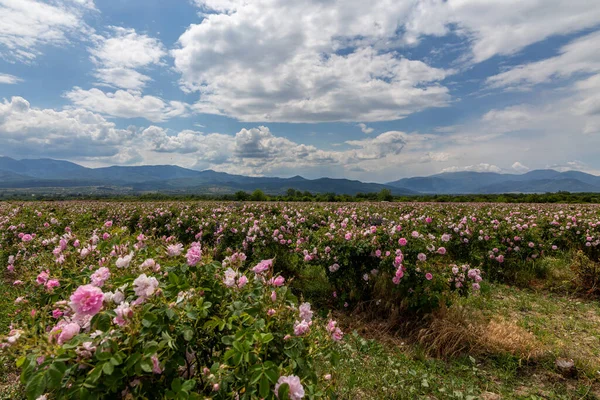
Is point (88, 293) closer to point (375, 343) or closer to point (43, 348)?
point (43, 348)

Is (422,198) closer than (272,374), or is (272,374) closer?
(272,374)

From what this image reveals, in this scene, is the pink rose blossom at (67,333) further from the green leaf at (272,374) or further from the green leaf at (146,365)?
the green leaf at (272,374)

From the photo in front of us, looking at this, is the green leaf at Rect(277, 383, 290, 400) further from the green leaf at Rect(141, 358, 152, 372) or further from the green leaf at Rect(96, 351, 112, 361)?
the green leaf at Rect(96, 351, 112, 361)

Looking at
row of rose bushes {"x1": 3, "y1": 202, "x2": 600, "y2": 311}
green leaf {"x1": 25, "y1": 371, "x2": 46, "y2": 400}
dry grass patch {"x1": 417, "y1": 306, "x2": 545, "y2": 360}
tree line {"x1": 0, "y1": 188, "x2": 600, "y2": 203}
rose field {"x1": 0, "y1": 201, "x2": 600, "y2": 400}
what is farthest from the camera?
tree line {"x1": 0, "y1": 188, "x2": 600, "y2": 203}

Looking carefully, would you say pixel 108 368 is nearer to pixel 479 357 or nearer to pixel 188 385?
pixel 188 385

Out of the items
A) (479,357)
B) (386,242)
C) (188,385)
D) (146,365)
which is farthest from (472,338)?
(146,365)

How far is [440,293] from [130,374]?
4.44 m

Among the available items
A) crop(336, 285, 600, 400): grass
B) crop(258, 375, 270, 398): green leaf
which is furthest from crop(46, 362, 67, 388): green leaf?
crop(336, 285, 600, 400): grass

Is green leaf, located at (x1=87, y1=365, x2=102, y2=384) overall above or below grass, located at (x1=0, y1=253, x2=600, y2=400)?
above

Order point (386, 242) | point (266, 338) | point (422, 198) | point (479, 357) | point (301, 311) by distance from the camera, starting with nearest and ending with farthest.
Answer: point (266, 338), point (301, 311), point (479, 357), point (386, 242), point (422, 198)

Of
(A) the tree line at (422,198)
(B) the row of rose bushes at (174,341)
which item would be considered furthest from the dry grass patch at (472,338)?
(A) the tree line at (422,198)

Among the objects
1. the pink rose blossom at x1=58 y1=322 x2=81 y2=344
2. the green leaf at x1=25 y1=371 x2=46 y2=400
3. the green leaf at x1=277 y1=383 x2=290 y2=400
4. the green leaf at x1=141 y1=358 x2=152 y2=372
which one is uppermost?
the pink rose blossom at x1=58 y1=322 x2=81 y2=344

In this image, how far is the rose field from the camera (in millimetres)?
1329

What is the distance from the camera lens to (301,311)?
1.85 metres
